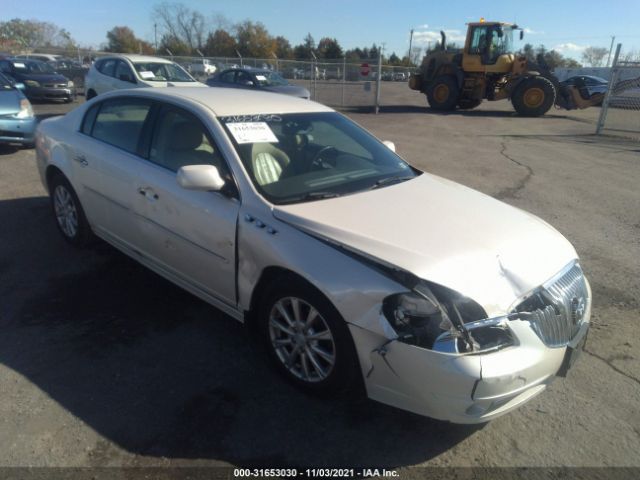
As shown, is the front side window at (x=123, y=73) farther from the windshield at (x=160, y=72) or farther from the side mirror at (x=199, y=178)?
the side mirror at (x=199, y=178)

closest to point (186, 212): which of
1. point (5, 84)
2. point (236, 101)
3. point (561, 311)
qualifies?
point (236, 101)

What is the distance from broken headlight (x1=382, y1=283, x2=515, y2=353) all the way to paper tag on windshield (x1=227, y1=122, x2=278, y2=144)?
1542 mm

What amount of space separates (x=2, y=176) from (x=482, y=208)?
23.9ft

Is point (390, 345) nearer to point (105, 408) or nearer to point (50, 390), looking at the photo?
point (105, 408)

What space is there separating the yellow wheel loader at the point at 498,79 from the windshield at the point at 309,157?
15802 millimetres

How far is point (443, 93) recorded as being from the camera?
1906 cm

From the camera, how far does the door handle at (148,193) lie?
11.4 feet

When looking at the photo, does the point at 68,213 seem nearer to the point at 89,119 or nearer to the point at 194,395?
the point at 89,119

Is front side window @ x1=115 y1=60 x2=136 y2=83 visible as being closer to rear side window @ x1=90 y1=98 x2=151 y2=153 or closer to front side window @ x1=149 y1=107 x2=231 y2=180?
rear side window @ x1=90 y1=98 x2=151 y2=153

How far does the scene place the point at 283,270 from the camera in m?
2.75

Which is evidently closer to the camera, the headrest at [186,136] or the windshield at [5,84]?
the headrest at [186,136]

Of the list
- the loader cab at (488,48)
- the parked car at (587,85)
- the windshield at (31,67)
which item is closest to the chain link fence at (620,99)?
the parked car at (587,85)

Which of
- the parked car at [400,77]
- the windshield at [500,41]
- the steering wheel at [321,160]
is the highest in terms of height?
the windshield at [500,41]

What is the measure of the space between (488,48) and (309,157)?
54.9ft
